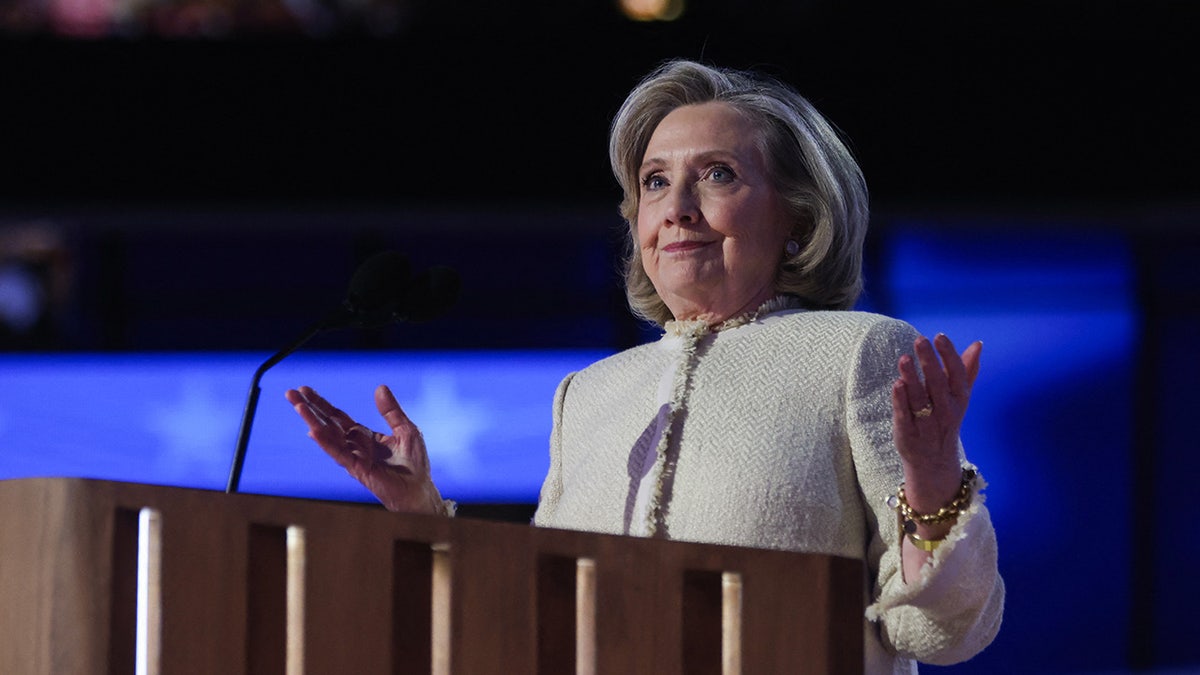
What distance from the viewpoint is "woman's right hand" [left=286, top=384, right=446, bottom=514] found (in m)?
1.89

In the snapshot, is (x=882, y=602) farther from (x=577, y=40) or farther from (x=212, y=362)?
(x=212, y=362)

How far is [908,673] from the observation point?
178cm

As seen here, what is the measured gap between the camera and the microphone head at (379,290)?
192 cm

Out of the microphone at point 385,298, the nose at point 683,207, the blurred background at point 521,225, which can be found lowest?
the microphone at point 385,298

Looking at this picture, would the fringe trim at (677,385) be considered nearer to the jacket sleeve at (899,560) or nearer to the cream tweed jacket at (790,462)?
the cream tweed jacket at (790,462)

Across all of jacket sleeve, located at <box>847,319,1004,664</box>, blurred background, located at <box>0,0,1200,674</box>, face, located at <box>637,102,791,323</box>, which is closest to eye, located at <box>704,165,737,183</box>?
face, located at <box>637,102,791,323</box>

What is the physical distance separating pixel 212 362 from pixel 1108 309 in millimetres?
3035

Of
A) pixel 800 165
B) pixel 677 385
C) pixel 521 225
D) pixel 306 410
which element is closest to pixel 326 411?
pixel 306 410

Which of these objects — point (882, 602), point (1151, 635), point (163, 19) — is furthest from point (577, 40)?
point (882, 602)

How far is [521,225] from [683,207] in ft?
11.2

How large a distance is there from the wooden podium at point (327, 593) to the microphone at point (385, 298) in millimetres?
509

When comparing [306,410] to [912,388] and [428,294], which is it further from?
[912,388]

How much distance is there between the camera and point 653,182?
2037mm

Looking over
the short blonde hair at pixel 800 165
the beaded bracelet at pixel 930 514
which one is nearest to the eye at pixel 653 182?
the short blonde hair at pixel 800 165
